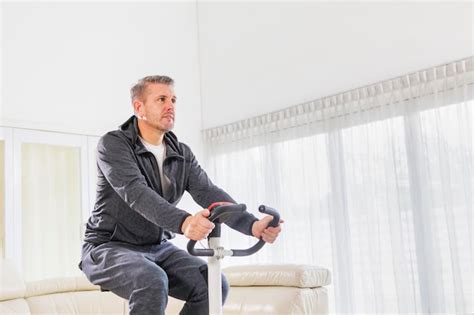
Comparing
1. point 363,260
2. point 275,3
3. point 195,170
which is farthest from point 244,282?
point 275,3

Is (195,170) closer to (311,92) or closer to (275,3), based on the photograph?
(311,92)

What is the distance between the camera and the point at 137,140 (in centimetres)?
204

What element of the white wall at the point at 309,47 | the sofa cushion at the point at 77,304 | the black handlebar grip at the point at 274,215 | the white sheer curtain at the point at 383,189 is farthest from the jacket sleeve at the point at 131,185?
the white wall at the point at 309,47

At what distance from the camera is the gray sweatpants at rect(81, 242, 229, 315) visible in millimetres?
1771

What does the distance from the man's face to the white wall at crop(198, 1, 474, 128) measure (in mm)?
2667

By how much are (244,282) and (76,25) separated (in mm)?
3064

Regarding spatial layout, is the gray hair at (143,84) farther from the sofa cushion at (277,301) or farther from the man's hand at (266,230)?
the sofa cushion at (277,301)

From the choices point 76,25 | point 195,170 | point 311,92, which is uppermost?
point 76,25

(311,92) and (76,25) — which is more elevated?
(76,25)

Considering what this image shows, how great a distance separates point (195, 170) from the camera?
7.18 ft

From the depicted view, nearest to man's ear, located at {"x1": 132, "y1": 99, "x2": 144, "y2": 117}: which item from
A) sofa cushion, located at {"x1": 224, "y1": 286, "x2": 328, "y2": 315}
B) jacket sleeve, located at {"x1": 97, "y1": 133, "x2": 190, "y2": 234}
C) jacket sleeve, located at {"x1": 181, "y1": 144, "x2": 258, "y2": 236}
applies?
jacket sleeve, located at {"x1": 97, "y1": 133, "x2": 190, "y2": 234}

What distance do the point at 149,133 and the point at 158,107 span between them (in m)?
0.11

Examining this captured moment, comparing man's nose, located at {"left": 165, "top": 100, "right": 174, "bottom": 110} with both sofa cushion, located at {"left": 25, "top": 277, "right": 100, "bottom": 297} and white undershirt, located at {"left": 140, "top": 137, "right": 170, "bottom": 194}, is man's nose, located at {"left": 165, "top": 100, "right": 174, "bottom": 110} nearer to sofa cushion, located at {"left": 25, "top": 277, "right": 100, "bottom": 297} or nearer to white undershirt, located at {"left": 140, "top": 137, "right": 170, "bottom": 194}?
white undershirt, located at {"left": 140, "top": 137, "right": 170, "bottom": 194}

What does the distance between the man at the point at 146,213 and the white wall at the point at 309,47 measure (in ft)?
8.65
